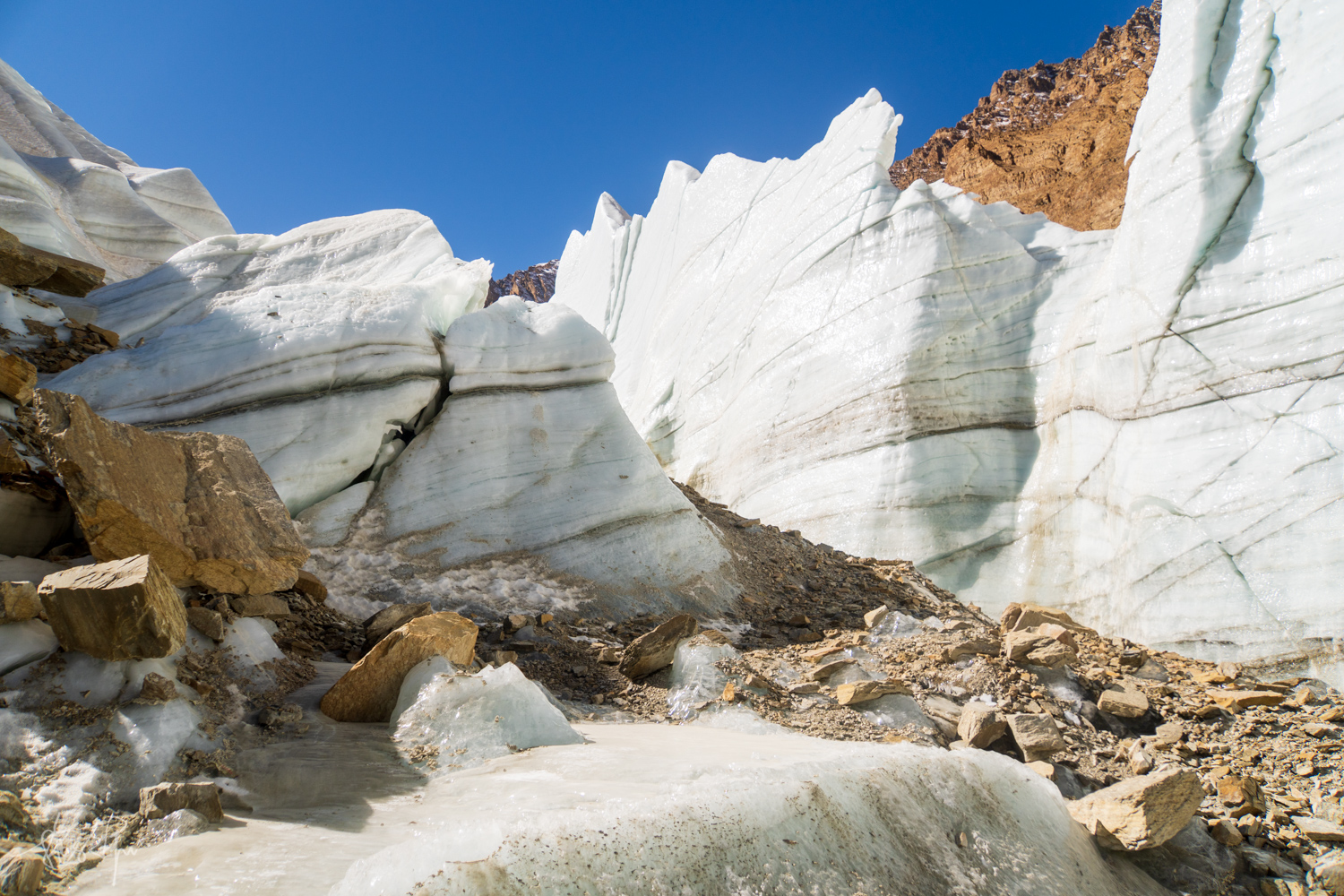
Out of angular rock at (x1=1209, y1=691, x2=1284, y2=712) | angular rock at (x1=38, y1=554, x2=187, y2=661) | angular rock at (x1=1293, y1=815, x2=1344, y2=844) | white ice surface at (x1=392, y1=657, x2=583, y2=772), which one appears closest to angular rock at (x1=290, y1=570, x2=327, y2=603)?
white ice surface at (x1=392, y1=657, x2=583, y2=772)

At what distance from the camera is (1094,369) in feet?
21.1

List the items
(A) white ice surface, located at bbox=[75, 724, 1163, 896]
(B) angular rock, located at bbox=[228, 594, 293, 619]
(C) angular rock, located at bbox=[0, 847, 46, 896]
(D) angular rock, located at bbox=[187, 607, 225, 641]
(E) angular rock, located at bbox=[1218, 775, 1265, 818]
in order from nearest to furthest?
(C) angular rock, located at bbox=[0, 847, 46, 896], (A) white ice surface, located at bbox=[75, 724, 1163, 896], (D) angular rock, located at bbox=[187, 607, 225, 641], (E) angular rock, located at bbox=[1218, 775, 1265, 818], (B) angular rock, located at bbox=[228, 594, 293, 619]

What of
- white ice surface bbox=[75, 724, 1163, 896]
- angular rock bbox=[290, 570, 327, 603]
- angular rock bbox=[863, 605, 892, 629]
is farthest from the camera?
angular rock bbox=[863, 605, 892, 629]

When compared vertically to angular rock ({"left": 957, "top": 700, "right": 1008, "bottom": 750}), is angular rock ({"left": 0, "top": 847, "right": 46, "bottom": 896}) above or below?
below

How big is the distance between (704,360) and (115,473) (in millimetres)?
8695

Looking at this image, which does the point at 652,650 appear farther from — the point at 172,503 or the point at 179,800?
the point at 179,800

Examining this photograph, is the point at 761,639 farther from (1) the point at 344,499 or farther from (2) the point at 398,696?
(1) the point at 344,499

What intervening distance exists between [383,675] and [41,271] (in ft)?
15.6

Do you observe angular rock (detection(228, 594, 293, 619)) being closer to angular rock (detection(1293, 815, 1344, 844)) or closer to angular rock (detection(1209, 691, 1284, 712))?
angular rock (detection(1293, 815, 1344, 844))

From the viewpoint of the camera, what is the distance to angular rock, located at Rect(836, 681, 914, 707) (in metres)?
3.29

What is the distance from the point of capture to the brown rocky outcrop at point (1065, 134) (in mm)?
19875

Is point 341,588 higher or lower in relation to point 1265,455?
lower

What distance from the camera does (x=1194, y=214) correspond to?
19.0ft

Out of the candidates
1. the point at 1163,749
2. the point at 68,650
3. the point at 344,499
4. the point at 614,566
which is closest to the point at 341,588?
the point at 344,499
